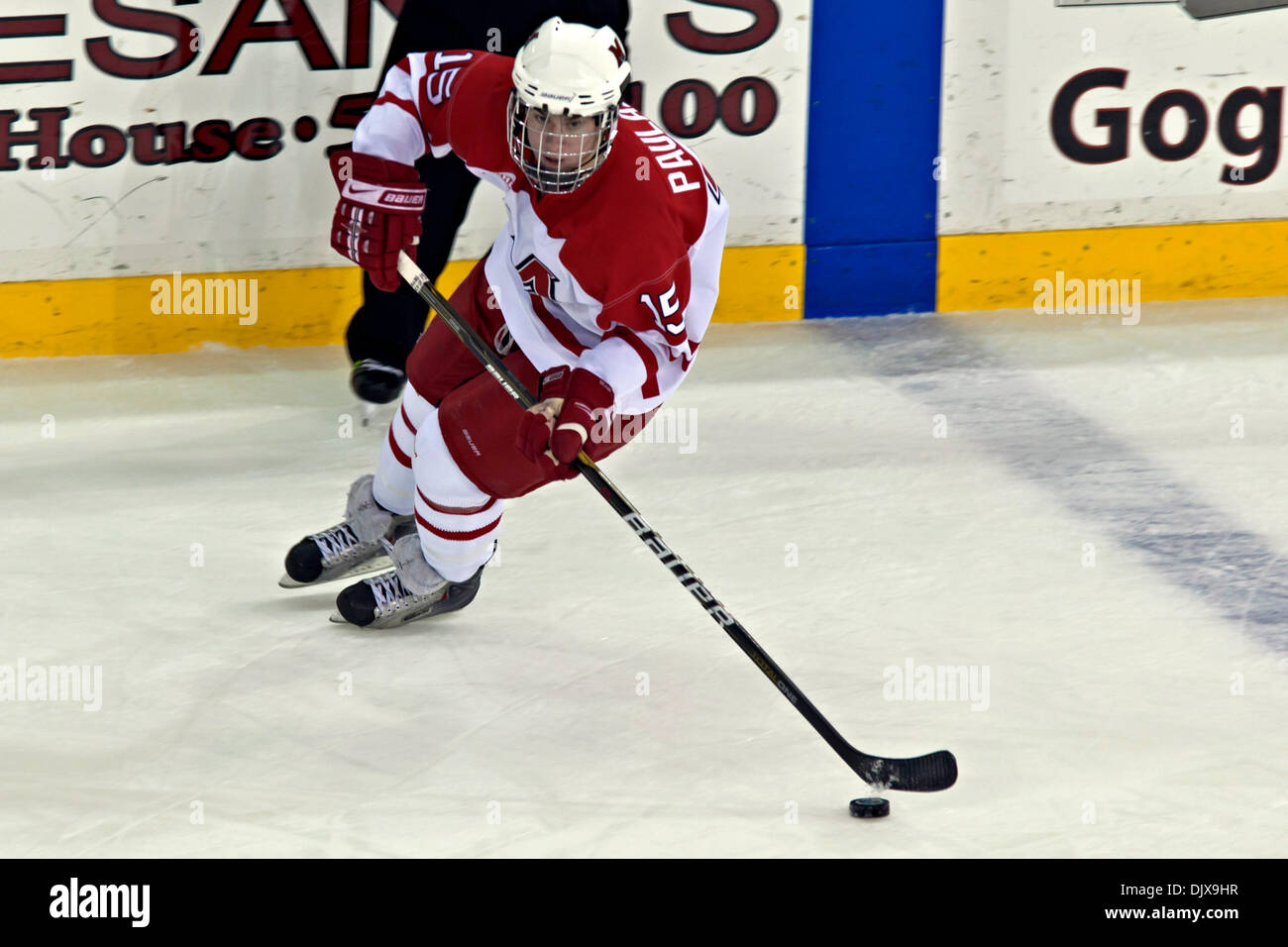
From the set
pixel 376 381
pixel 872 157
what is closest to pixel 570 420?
pixel 376 381

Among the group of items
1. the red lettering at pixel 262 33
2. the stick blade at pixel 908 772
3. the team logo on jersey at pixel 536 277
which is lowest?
the stick blade at pixel 908 772

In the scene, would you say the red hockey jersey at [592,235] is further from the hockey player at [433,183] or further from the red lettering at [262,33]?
the red lettering at [262,33]

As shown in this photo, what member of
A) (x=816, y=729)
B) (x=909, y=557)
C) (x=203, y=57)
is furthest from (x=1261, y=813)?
(x=203, y=57)

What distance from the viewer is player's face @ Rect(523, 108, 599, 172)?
2314mm

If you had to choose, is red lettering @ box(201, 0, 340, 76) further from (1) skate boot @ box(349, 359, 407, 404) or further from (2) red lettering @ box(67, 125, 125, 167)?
(1) skate boot @ box(349, 359, 407, 404)

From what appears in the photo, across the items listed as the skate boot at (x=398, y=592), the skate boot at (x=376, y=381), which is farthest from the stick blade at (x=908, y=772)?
the skate boot at (x=376, y=381)

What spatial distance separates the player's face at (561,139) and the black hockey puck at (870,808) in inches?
37.1

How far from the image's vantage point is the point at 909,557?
10.7 feet

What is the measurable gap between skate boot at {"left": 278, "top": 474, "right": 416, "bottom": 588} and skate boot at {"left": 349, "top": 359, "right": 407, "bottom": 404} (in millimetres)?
776

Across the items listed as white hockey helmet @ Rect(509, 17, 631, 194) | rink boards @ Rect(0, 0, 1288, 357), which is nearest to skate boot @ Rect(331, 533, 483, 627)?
white hockey helmet @ Rect(509, 17, 631, 194)

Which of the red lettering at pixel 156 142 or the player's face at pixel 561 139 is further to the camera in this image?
the red lettering at pixel 156 142

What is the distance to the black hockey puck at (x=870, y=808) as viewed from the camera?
2355mm

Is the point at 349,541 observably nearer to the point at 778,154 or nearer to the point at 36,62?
the point at 36,62
